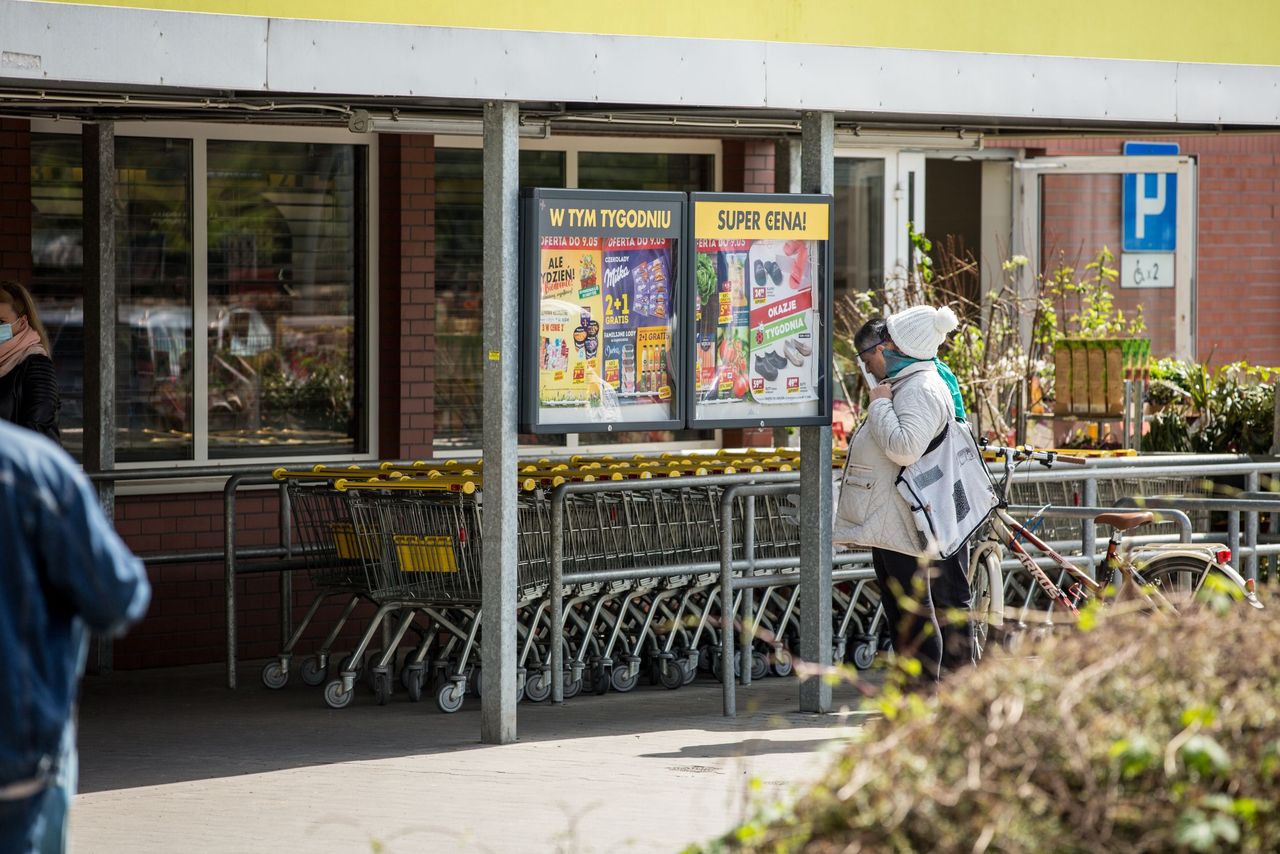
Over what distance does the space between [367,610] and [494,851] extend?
5.02 metres

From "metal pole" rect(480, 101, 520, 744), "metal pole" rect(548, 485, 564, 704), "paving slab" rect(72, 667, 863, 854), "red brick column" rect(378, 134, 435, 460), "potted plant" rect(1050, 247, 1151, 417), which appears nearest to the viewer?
"paving slab" rect(72, 667, 863, 854)

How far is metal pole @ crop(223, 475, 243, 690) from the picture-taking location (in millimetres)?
9617

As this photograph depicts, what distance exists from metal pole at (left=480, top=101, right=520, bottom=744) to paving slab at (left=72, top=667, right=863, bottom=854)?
19.4 inches

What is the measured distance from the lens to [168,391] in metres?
10.6

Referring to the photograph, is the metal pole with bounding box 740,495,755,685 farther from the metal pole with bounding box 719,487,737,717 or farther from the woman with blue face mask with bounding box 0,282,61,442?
the woman with blue face mask with bounding box 0,282,61,442

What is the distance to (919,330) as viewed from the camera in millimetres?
7766

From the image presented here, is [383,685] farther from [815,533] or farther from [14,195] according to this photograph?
[14,195]

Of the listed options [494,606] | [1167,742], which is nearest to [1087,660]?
[1167,742]

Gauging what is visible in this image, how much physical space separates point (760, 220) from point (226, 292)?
3825mm

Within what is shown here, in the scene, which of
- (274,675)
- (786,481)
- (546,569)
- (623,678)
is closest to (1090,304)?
(786,481)

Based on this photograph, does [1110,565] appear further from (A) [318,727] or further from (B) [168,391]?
(B) [168,391]

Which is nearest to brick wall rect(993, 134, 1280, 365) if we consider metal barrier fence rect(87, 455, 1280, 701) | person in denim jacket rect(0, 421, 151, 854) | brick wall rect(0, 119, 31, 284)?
metal barrier fence rect(87, 455, 1280, 701)

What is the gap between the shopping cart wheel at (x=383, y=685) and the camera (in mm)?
9188

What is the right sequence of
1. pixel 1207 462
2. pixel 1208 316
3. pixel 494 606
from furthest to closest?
pixel 1208 316 < pixel 1207 462 < pixel 494 606
